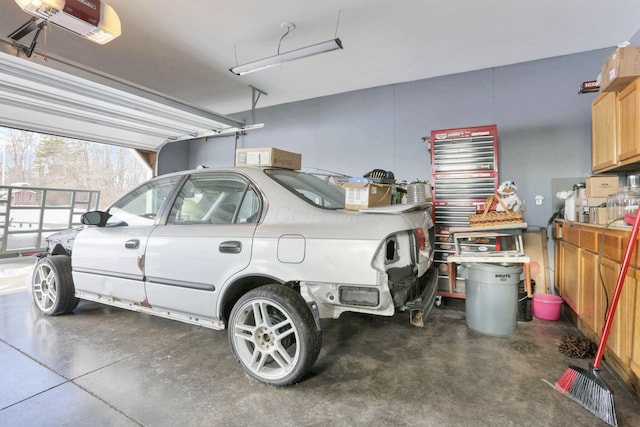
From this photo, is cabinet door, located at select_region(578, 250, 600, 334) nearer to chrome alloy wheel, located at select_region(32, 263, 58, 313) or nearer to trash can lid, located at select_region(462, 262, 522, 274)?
trash can lid, located at select_region(462, 262, 522, 274)

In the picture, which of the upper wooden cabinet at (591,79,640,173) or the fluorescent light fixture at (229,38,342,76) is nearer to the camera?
the upper wooden cabinet at (591,79,640,173)

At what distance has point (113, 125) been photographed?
15.6ft

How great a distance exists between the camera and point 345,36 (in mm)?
3525

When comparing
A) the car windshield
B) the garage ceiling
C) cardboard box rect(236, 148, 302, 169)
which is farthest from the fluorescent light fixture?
the car windshield

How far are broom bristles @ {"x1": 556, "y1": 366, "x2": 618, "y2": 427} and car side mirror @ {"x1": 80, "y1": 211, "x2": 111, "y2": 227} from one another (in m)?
3.53

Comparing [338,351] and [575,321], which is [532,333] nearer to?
[575,321]

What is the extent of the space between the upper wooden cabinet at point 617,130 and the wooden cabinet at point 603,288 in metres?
0.62

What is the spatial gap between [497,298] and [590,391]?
3.41 ft

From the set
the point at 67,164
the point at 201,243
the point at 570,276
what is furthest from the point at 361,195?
the point at 67,164

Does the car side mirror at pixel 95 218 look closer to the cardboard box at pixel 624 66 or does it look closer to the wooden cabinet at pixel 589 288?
the wooden cabinet at pixel 589 288

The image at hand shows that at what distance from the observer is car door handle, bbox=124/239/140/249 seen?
7.71ft

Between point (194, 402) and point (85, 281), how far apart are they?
1714 millimetres

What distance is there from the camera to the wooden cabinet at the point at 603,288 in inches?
70.6

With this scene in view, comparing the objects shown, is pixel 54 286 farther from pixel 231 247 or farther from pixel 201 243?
pixel 231 247
